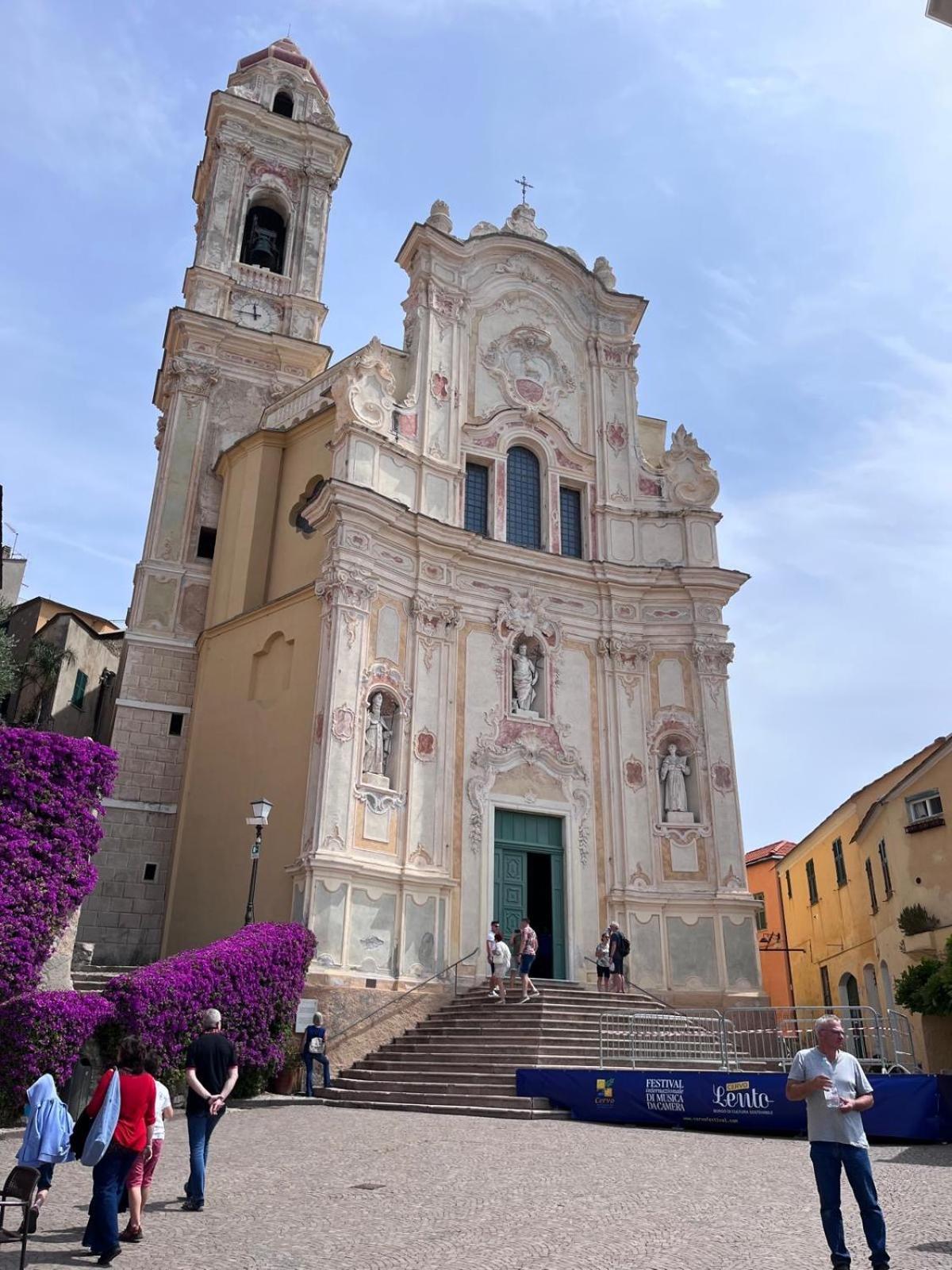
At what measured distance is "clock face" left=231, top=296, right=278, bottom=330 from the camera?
29734 mm

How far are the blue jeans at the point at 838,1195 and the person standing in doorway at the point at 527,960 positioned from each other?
12.4 m

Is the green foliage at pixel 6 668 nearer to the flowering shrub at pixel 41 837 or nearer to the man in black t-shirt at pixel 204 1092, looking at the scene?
the flowering shrub at pixel 41 837

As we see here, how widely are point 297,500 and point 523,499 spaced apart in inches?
218

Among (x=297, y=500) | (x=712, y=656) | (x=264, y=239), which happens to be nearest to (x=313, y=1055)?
(x=297, y=500)

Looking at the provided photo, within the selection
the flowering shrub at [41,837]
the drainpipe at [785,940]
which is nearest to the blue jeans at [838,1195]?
the flowering shrub at [41,837]

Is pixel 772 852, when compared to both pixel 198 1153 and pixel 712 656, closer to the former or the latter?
pixel 712 656

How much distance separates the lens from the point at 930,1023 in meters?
19.0

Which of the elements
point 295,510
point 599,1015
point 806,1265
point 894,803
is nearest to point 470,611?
point 295,510

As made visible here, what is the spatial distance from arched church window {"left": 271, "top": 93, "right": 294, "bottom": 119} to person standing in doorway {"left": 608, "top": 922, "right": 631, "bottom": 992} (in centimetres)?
2849

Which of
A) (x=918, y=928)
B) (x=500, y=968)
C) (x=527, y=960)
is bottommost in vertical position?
(x=500, y=968)

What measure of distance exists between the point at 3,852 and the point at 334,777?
654cm

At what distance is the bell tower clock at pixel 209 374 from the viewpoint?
23219mm

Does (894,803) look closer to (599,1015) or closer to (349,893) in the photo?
(599,1015)

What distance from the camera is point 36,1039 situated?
40.5ft
